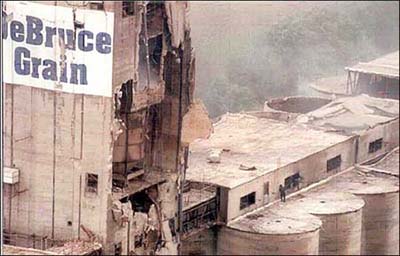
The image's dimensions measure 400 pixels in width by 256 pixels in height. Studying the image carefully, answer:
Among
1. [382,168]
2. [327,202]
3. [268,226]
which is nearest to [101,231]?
[268,226]

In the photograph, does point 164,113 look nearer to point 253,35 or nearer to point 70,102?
point 70,102

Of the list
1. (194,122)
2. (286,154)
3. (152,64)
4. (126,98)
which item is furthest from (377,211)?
(126,98)

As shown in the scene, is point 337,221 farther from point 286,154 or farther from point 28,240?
point 28,240

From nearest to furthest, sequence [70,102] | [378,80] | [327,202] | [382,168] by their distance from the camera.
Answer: [70,102]
[327,202]
[382,168]
[378,80]

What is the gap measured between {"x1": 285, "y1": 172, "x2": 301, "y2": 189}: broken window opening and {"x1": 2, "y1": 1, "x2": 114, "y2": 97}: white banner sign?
729 centimetres

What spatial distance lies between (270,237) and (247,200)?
1102 millimetres

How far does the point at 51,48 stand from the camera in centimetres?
1891

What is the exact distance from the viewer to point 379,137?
28844 millimetres

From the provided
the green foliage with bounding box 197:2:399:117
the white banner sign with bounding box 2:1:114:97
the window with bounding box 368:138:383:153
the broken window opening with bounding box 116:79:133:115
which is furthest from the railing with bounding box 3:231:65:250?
the green foliage with bounding box 197:2:399:117

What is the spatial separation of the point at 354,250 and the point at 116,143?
270 inches

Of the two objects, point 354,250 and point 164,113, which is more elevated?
point 164,113

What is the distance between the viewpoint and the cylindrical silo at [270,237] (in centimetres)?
2333

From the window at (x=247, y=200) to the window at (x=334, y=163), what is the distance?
111 inches

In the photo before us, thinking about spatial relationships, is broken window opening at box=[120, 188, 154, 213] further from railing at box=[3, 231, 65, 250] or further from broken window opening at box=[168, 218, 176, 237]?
railing at box=[3, 231, 65, 250]
